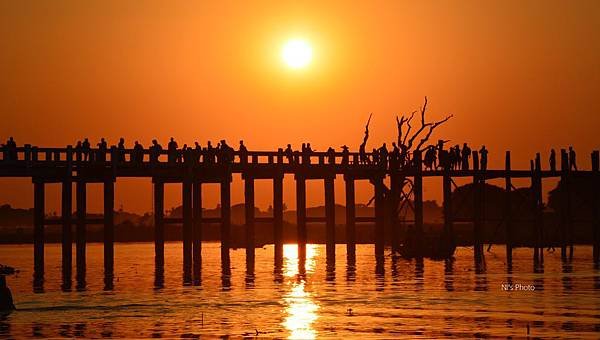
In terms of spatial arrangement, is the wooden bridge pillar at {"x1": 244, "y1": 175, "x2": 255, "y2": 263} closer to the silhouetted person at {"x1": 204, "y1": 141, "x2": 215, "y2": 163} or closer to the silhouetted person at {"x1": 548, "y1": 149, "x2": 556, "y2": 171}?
the silhouetted person at {"x1": 204, "y1": 141, "x2": 215, "y2": 163}

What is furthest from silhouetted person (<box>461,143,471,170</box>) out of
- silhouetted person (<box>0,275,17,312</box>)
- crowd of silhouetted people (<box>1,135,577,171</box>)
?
silhouetted person (<box>0,275,17,312</box>)

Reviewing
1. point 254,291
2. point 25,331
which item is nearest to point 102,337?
point 25,331

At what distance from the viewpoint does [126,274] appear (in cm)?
5212

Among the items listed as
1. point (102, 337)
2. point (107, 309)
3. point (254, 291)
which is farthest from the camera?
point (254, 291)

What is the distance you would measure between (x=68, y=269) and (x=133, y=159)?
18.3ft

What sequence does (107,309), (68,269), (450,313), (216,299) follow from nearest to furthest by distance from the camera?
(450,313) < (107,309) < (216,299) < (68,269)

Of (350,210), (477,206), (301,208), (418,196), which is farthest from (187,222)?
(477,206)

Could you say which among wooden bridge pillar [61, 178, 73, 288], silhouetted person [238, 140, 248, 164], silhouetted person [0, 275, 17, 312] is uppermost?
silhouetted person [238, 140, 248, 164]

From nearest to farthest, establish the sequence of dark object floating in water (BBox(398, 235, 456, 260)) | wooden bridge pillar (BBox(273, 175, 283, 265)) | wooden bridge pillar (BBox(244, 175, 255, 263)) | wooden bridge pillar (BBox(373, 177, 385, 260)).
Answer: wooden bridge pillar (BBox(244, 175, 255, 263)) < wooden bridge pillar (BBox(273, 175, 283, 265)) < dark object floating in water (BBox(398, 235, 456, 260)) < wooden bridge pillar (BBox(373, 177, 385, 260))

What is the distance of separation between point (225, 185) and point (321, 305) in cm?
2046

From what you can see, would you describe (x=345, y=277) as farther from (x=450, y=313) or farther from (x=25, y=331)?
Result: (x=25, y=331)

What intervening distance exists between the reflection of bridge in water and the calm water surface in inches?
110

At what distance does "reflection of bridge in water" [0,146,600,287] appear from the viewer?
49.8m

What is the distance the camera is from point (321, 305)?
34875mm
